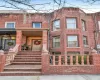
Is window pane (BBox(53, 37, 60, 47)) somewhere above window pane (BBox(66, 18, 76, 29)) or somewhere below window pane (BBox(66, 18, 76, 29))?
below

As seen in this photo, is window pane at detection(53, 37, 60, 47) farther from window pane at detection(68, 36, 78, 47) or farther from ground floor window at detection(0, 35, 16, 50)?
ground floor window at detection(0, 35, 16, 50)

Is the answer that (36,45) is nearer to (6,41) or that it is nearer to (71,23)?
(6,41)

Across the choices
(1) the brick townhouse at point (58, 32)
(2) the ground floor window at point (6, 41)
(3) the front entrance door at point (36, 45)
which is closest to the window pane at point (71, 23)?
(1) the brick townhouse at point (58, 32)

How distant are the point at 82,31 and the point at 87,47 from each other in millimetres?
Answer: 2439

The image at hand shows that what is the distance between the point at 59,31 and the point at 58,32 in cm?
20

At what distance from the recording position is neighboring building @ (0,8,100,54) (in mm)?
15449

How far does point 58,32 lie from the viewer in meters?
16.2

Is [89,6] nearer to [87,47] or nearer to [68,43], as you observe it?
[68,43]

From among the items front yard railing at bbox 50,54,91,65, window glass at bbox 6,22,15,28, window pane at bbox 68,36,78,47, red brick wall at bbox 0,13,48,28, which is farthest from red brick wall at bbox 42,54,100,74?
window glass at bbox 6,22,15,28

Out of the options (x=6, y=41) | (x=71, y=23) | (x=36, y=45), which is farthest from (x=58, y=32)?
(x=6, y=41)

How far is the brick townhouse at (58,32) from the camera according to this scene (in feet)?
50.3

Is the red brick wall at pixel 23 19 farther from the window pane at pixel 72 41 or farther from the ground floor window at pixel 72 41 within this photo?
the window pane at pixel 72 41

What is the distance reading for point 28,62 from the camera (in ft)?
33.3

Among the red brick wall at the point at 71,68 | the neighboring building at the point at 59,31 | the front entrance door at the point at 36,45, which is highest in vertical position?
the neighboring building at the point at 59,31
